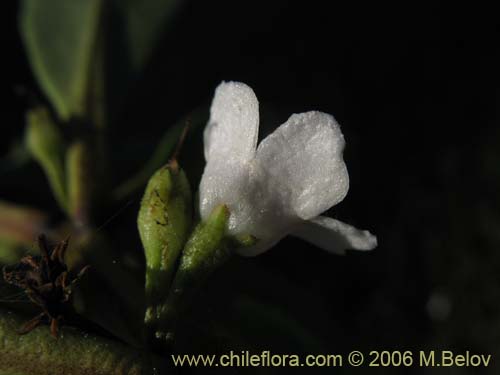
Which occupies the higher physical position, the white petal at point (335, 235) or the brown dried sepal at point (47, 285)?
the brown dried sepal at point (47, 285)

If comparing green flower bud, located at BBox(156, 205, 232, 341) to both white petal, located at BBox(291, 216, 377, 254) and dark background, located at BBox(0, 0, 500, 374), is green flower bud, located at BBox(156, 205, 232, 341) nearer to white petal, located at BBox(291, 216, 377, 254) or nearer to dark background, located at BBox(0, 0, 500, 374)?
white petal, located at BBox(291, 216, 377, 254)

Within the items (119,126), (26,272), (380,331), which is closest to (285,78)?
(119,126)

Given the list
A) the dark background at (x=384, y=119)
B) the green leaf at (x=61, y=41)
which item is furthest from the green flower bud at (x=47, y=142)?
the dark background at (x=384, y=119)

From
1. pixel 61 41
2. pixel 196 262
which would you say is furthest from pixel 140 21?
pixel 196 262

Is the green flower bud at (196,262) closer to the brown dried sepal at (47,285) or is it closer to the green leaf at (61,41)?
the brown dried sepal at (47,285)

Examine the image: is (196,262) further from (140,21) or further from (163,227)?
(140,21)
